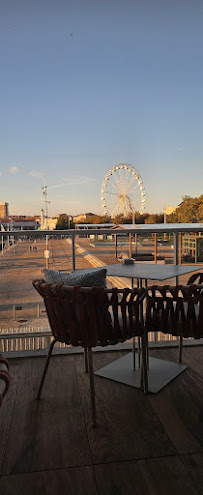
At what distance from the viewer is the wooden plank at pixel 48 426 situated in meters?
1.34

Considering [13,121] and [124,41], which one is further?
[13,121]

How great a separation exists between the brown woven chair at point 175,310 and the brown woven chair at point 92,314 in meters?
0.06

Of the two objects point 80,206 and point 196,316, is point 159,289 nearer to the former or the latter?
point 196,316

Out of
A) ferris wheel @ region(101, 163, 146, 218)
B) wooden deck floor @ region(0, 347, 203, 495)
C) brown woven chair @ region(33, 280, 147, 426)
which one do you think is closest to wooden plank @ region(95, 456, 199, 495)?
wooden deck floor @ region(0, 347, 203, 495)

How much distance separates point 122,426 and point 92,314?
467mm

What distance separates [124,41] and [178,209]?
20615 mm

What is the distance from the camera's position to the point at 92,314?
1.57 metres

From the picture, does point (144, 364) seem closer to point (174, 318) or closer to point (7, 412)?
point (174, 318)

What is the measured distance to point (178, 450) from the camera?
1.38 m

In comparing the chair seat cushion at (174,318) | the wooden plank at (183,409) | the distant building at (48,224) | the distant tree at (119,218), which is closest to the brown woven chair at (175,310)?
the chair seat cushion at (174,318)

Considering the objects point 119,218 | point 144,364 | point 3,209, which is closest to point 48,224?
point 119,218

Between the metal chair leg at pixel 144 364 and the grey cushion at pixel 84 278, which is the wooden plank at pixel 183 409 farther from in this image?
the grey cushion at pixel 84 278

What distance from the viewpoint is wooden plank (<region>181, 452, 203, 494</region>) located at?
3.95 ft

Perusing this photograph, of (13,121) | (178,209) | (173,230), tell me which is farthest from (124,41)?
(173,230)
